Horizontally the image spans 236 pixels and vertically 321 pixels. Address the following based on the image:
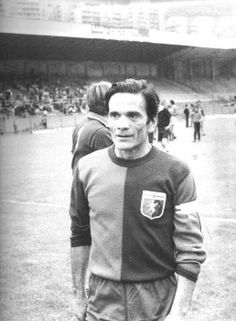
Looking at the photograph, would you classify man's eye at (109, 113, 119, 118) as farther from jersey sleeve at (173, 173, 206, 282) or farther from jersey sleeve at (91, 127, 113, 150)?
jersey sleeve at (91, 127, 113, 150)

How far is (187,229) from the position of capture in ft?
7.79

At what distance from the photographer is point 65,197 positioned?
9.64 meters

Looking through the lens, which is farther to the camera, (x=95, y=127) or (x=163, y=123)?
(x=163, y=123)

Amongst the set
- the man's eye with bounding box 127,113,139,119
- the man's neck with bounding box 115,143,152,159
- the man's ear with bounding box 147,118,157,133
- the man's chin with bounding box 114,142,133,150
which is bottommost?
the man's neck with bounding box 115,143,152,159

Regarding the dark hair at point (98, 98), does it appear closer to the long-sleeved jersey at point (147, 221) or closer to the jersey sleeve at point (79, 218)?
the jersey sleeve at point (79, 218)

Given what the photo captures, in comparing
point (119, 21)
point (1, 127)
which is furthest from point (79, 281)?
point (119, 21)

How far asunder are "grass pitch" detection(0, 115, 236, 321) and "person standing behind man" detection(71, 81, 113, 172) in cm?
138

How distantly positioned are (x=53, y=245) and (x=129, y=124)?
4241 millimetres

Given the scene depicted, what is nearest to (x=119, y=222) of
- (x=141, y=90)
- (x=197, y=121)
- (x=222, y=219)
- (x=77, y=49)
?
(x=141, y=90)

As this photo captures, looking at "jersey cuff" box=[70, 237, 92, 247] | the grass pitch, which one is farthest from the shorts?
the grass pitch

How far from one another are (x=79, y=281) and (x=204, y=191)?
7.22 meters

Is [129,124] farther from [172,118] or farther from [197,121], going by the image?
[197,121]

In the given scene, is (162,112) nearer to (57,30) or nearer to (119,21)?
(57,30)

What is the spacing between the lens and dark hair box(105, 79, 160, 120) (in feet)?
8.09
